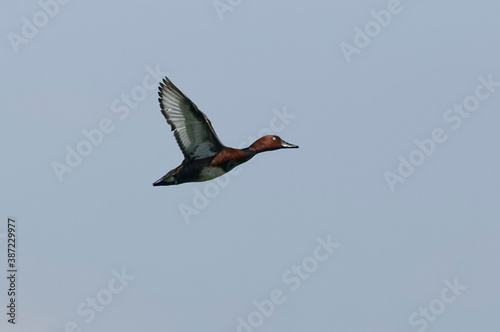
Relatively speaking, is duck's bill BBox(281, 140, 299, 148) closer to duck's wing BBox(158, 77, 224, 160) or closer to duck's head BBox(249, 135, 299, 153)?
duck's head BBox(249, 135, 299, 153)

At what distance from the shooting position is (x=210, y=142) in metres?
36.9

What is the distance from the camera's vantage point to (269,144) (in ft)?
123

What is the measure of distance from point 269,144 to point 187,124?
213 centimetres

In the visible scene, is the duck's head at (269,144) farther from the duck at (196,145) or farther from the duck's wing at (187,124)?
the duck's wing at (187,124)

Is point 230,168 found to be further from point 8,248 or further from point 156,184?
point 8,248

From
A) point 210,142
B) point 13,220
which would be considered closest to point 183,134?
point 210,142

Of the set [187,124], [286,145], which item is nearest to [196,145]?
[187,124]

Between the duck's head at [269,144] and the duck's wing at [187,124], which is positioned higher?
the duck's wing at [187,124]

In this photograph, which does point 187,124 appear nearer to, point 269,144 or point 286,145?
point 269,144

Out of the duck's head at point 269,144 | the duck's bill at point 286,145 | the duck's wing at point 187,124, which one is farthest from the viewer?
the duck's bill at point 286,145

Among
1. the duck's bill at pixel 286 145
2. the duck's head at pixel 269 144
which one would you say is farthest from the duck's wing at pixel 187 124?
the duck's bill at pixel 286 145

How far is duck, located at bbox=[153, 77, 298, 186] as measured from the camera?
36.6 metres

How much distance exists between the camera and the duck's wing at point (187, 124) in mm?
36500

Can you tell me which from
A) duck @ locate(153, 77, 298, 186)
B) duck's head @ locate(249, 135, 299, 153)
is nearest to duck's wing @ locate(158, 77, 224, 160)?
duck @ locate(153, 77, 298, 186)
